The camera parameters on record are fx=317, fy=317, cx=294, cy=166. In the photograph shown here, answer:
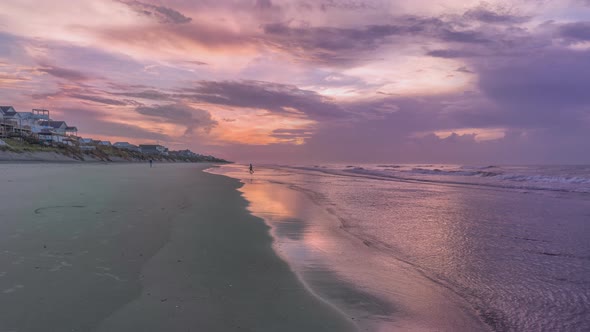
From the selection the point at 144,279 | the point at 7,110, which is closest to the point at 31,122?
the point at 7,110

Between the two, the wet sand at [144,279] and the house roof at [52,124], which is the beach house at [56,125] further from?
the wet sand at [144,279]

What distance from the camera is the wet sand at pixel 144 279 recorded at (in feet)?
12.0

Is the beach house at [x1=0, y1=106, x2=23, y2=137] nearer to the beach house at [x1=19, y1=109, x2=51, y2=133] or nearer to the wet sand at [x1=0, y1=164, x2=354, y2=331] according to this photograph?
the beach house at [x1=19, y1=109, x2=51, y2=133]

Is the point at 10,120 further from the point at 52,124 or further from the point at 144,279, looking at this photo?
the point at 144,279

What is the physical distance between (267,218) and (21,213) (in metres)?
7.24

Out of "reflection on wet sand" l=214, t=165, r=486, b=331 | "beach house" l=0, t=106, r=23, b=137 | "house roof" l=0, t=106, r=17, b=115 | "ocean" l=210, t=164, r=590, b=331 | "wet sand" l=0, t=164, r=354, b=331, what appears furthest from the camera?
"house roof" l=0, t=106, r=17, b=115

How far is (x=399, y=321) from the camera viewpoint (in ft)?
13.3

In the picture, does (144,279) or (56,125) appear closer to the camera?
(144,279)

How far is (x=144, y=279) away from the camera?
485 centimetres

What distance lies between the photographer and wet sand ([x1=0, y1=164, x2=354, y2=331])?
3643 mm

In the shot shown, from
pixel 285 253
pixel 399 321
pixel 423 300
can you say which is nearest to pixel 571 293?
pixel 423 300

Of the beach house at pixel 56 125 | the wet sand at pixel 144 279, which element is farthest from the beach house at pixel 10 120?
the wet sand at pixel 144 279

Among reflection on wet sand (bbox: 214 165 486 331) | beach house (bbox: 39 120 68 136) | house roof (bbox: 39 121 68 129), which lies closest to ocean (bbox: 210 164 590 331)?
reflection on wet sand (bbox: 214 165 486 331)

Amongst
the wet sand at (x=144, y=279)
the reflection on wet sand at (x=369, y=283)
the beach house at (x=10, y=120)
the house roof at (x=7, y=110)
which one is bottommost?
the reflection on wet sand at (x=369, y=283)
